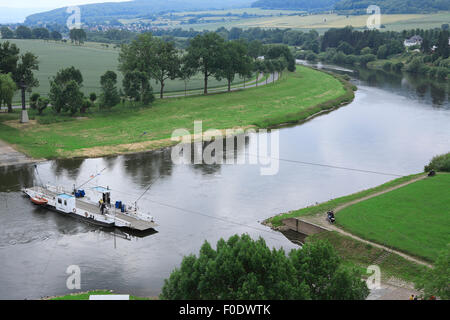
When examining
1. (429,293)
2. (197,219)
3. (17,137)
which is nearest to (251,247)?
(429,293)

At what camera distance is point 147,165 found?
5622 cm

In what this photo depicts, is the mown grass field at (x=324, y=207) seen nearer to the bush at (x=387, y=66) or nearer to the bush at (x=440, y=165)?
the bush at (x=440, y=165)

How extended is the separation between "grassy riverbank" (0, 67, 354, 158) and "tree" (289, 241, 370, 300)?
40007 mm

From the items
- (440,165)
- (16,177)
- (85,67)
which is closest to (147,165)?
(16,177)

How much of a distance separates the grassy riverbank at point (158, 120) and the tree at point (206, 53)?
228 inches

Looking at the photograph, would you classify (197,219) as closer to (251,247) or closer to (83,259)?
(83,259)

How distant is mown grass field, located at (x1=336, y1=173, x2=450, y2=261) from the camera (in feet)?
111

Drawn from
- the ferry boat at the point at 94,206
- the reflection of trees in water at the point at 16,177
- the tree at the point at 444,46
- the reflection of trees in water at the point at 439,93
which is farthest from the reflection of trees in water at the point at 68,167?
the tree at the point at 444,46

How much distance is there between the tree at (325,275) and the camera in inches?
913

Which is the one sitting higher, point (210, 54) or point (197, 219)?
point (210, 54)

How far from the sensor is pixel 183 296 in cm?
2256

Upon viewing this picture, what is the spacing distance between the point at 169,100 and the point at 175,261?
6008 centimetres

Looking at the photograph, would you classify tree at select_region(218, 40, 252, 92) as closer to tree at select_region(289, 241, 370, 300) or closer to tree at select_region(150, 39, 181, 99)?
tree at select_region(150, 39, 181, 99)

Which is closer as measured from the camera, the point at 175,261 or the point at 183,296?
the point at 183,296
